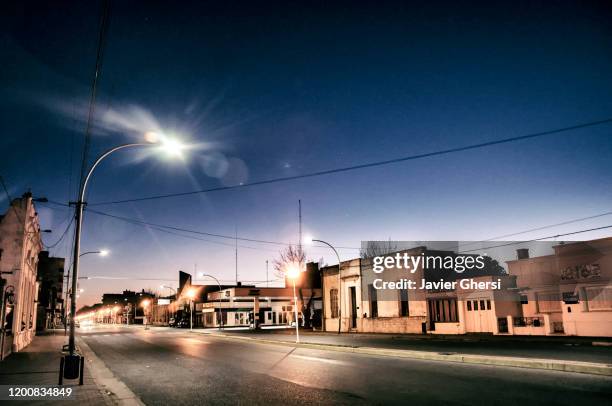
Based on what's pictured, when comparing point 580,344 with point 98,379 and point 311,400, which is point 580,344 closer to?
point 311,400

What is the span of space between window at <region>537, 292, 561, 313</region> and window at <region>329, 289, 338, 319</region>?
18.5 metres

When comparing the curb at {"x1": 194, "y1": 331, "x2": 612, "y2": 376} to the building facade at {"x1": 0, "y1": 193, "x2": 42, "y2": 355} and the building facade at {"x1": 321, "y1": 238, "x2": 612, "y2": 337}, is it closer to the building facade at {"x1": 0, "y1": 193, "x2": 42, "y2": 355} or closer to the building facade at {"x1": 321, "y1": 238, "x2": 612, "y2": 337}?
the building facade at {"x1": 321, "y1": 238, "x2": 612, "y2": 337}

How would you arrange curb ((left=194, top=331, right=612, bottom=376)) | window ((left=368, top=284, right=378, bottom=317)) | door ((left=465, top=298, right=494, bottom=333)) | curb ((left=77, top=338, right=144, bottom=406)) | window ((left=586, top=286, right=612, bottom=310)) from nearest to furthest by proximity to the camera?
curb ((left=77, top=338, right=144, bottom=406)), curb ((left=194, top=331, right=612, bottom=376)), window ((left=586, top=286, right=612, bottom=310)), door ((left=465, top=298, right=494, bottom=333)), window ((left=368, top=284, right=378, bottom=317))

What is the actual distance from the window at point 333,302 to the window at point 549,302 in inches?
730

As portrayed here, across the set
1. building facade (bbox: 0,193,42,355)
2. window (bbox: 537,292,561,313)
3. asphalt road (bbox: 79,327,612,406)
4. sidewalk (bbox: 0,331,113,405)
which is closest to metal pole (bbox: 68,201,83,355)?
sidewalk (bbox: 0,331,113,405)

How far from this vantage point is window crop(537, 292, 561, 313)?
27.9 metres

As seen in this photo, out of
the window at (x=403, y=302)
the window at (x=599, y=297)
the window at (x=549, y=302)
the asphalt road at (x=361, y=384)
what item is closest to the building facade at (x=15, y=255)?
the asphalt road at (x=361, y=384)

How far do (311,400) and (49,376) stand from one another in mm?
9235

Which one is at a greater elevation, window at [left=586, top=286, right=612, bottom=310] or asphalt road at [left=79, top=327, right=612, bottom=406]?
window at [left=586, top=286, right=612, bottom=310]

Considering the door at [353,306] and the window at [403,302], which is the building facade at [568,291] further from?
the door at [353,306]

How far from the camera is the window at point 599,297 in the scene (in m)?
24.4

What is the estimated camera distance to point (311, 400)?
912cm

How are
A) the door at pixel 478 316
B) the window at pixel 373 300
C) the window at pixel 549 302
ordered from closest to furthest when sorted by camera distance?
the window at pixel 549 302, the door at pixel 478 316, the window at pixel 373 300

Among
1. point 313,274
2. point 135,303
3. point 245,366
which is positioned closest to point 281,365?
point 245,366
